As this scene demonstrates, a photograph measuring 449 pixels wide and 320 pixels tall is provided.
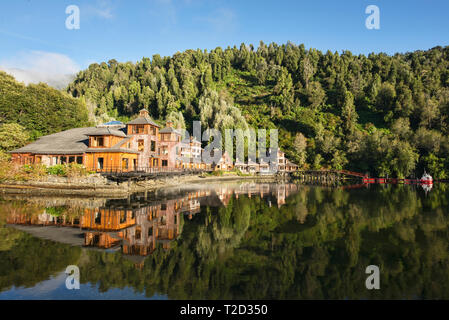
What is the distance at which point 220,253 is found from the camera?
11.4 meters

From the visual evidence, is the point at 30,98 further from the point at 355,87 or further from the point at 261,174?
the point at 355,87

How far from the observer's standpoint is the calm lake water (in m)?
8.16

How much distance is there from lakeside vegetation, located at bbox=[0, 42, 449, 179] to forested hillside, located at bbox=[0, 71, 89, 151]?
18cm

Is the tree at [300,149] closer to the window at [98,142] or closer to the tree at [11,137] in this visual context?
the window at [98,142]

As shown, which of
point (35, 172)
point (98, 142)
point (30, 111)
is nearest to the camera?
point (35, 172)

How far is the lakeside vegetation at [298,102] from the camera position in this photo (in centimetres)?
5856

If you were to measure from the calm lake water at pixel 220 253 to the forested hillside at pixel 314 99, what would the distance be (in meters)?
53.5

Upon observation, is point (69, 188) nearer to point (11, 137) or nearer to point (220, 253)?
point (11, 137)

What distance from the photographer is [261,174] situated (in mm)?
70688

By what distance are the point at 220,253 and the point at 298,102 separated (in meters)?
109

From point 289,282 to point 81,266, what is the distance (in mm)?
8182

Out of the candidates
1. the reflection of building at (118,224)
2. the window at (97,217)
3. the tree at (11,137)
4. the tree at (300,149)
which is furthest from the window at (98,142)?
the tree at (300,149)

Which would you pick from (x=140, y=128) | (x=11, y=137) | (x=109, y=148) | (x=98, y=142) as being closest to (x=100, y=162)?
(x=109, y=148)

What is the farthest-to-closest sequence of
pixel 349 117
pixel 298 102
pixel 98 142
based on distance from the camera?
pixel 298 102 < pixel 349 117 < pixel 98 142
